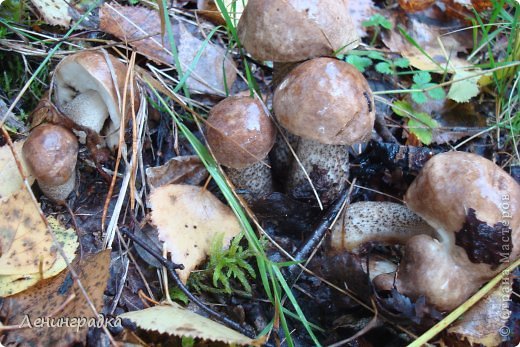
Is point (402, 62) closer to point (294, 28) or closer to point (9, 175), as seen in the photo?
point (294, 28)

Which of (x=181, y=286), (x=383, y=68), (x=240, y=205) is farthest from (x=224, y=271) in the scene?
(x=383, y=68)

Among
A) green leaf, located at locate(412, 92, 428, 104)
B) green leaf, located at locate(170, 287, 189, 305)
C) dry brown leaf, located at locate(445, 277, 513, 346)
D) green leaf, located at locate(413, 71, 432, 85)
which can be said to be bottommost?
green leaf, located at locate(170, 287, 189, 305)

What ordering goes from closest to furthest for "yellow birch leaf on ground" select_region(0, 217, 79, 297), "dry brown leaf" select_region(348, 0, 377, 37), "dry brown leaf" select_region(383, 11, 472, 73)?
"yellow birch leaf on ground" select_region(0, 217, 79, 297)
"dry brown leaf" select_region(383, 11, 472, 73)
"dry brown leaf" select_region(348, 0, 377, 37)

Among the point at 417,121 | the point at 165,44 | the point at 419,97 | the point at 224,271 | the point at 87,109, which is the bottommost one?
the point at 224,271

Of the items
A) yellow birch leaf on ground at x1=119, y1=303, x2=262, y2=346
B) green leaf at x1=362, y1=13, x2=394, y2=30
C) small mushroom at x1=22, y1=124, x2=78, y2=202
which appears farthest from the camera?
green leaf at x1=362, y1=13, x2=394, y2=30

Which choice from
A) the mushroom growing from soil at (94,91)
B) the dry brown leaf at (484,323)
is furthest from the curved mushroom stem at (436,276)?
the mushroom growing from soil at (94,91)

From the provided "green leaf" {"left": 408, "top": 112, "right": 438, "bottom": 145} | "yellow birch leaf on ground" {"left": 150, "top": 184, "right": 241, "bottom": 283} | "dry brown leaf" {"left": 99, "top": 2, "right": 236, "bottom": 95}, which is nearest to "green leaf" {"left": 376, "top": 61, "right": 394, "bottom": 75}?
"green leaf" {"left": 408, "top": 112, "right": 438, "bottom": 145}

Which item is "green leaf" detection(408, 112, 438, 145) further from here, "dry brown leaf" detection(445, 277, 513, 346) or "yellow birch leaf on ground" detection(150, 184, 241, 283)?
"yellow birch leaf on ground" detection(150, 184, 241, 283)
